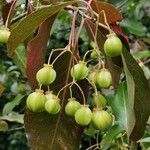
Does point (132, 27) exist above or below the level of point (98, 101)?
below

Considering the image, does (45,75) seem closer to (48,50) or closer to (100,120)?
(100,120)

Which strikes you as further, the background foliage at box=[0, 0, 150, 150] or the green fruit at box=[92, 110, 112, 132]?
the background foliage at box=[0, 0, 150, 150]

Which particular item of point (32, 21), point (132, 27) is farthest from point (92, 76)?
point (132, 27)

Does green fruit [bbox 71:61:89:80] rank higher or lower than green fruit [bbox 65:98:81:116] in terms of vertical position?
higher

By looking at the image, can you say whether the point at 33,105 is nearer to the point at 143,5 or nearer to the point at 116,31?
the point at 116,31

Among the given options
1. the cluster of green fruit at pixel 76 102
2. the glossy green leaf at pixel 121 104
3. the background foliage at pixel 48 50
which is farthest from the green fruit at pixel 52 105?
the background foliage at pixel 48 50

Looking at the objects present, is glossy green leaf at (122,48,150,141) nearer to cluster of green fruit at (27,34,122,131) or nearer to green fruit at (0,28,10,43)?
cluster of green fruit at (27,34,122,131)

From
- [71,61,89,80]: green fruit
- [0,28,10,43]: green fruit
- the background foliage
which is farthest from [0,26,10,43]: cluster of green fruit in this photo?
the background foliage
